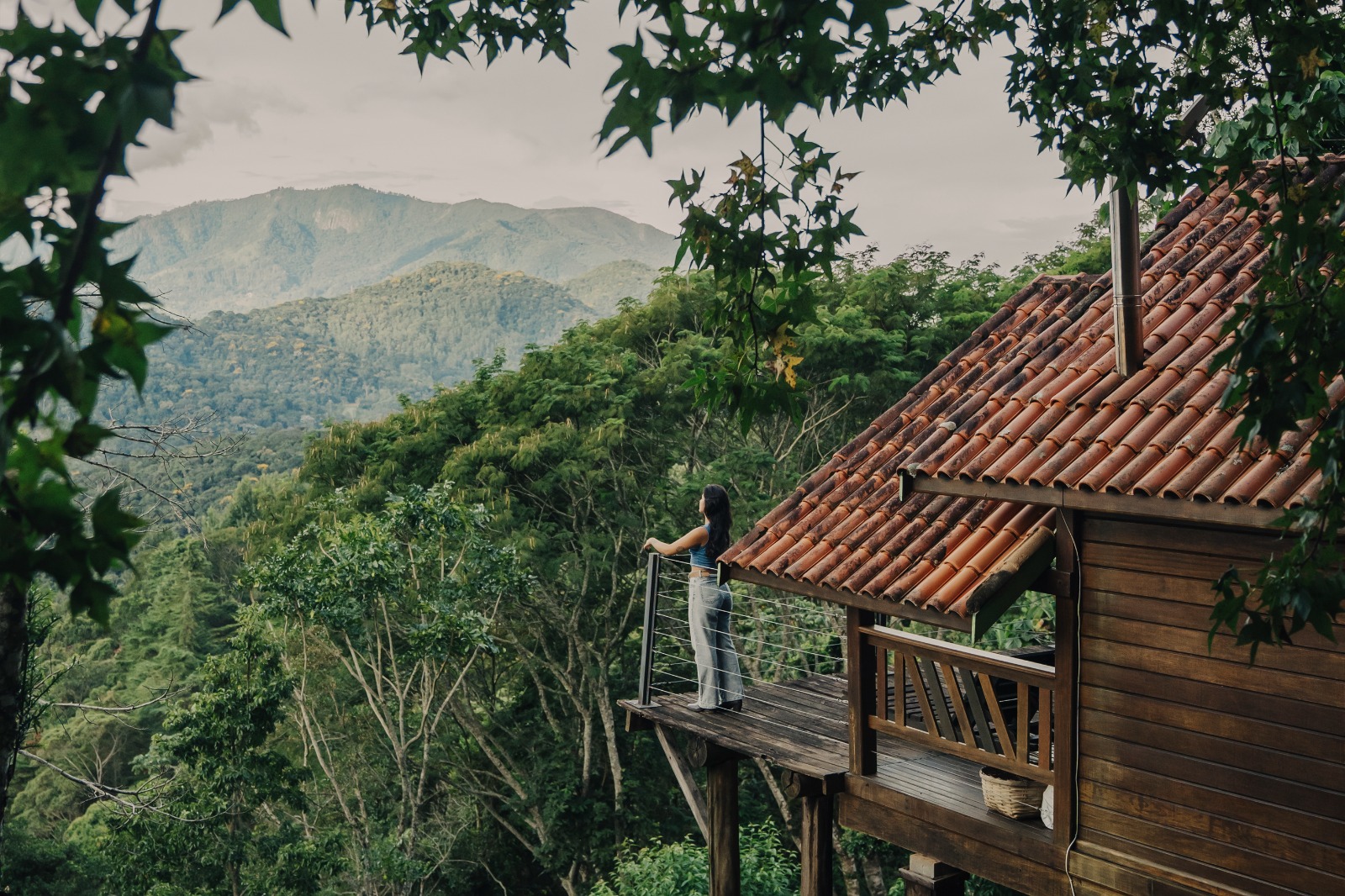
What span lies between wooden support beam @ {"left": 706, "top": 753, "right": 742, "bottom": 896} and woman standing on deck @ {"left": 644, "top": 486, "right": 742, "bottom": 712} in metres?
0.62

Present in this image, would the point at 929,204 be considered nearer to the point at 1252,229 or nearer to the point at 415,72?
the point at 1252,229

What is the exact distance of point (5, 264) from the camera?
150 centimetres

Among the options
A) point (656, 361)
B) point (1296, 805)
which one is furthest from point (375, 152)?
point (1296, 805)

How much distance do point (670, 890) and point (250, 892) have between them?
6979mm

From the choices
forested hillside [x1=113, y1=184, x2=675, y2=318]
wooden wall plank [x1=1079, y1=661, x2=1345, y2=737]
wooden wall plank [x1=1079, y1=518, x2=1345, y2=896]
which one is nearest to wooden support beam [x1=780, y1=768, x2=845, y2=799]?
wooden wall plank [x1=1079, y1=518, x2=1345, y2=896]

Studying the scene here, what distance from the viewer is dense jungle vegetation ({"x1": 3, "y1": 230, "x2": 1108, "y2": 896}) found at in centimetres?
1385

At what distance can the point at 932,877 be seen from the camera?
5770 mm

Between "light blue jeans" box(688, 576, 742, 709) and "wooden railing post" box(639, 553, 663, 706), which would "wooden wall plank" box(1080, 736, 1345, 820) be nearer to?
"light blue jeans" box(688, 576, 742, 709)

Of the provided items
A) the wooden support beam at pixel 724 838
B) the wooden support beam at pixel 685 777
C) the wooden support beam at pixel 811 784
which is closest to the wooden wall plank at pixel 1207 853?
the wooden support beam at pixel 811 784

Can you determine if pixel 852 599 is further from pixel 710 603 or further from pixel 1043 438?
pixel 710 603

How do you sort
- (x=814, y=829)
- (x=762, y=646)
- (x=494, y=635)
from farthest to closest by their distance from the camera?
(x=494, y=635), (x=762, y=646), (x=814, y=829)

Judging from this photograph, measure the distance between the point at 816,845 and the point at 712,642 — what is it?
1381mm

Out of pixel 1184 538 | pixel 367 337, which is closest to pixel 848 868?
pixel 1184 538

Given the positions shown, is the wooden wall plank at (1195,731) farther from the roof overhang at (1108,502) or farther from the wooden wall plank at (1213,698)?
the roof overhang at (1108,502)
